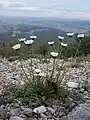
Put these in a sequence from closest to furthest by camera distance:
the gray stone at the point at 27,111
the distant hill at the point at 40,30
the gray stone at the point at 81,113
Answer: the gray stone at the point at 81,113, the gray stone at the point at 27,111, the distant hill at the point at 40,30

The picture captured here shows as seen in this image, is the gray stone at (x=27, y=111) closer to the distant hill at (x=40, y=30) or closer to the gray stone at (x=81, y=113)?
the gray stone at (x=81, y=113)

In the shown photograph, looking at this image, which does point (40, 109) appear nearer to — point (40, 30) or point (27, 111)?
point (27, 111)

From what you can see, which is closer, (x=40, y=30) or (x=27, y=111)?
(x=27, y=111)

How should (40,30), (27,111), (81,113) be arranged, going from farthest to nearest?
(40,30)
(27,111)
(81,113)

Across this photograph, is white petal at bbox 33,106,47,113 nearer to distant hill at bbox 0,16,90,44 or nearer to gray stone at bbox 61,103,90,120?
gray stone at bbox 61,103,90,120

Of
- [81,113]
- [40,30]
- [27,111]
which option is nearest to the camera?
[81,113]

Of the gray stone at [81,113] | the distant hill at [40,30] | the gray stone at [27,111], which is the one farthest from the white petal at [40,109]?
the distant hill at [40,30]

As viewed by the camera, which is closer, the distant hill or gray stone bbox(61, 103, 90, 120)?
gray stone bbox(61, 103, 90, 120)

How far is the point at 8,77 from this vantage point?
6.45 m

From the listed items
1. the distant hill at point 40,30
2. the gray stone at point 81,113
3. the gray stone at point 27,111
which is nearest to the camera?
the gray stone at point 81,113

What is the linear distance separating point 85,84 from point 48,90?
103cm

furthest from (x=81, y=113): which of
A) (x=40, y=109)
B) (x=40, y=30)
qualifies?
(x=40, y=30)

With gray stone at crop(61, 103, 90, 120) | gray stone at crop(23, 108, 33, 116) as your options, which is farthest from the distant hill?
gray stone at crop(61, 103, 90, 120)

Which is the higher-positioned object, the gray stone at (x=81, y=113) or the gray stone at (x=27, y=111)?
the gray stone at (x=81, y=113)
